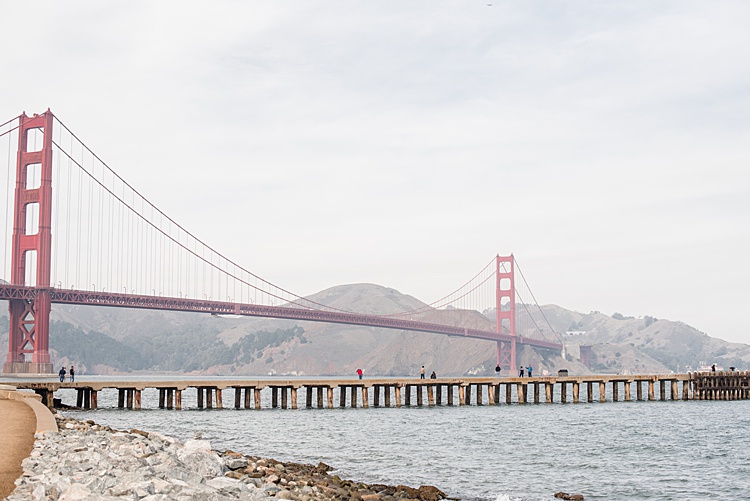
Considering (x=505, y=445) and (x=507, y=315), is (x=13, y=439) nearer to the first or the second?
(x=505, y=445)

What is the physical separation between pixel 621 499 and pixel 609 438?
730 inches

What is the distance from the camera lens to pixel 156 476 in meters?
16.7

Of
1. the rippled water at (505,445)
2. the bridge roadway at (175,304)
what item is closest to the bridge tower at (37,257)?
the bridge roadway at (175,304)

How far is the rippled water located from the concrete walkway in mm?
8861

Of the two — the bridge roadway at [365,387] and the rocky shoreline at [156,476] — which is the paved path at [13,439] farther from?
the bridge roadway at [365,387]

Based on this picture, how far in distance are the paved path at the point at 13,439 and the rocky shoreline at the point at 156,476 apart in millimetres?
213

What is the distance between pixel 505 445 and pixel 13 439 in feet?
78.8

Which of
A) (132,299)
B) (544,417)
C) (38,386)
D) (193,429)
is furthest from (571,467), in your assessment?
(132,299)

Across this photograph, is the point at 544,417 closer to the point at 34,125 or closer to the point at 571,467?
the point at 571,467

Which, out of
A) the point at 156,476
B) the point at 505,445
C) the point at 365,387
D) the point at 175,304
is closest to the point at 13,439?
the point at 156,476

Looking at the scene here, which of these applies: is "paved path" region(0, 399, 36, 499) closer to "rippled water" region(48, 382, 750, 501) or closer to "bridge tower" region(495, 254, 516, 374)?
"rippled water" region(48, 382, 750, 501)

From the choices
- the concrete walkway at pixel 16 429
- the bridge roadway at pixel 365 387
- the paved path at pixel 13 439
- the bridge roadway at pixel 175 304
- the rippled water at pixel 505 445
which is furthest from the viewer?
the bridge roadway at pixel 175 304

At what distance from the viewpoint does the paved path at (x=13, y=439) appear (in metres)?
16.0

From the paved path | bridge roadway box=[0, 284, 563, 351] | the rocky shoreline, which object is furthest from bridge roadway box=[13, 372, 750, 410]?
bridge roadway box=[0, 284, 563, 351]
